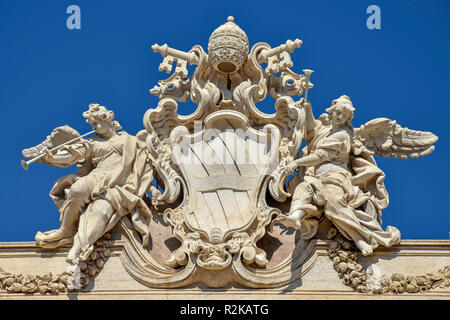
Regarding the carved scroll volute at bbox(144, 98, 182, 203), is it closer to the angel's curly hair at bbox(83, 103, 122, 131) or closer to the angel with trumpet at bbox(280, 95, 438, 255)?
the angel's curly hair at bbox(83, 103, 122, 131)

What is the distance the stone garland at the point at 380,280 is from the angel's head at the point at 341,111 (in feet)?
6.19

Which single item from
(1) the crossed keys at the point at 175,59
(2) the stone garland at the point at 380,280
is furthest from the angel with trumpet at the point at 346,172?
(1) the crossed keys at the point at 175,59

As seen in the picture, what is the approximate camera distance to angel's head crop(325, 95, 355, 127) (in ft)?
56.5

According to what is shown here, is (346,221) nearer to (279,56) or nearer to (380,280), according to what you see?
(380,280)

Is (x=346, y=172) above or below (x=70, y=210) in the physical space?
above

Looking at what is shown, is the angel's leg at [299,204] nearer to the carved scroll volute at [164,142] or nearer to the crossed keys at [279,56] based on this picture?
the carved scroll volute at [164,142]

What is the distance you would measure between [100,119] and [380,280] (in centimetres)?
457

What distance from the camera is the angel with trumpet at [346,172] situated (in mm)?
16500

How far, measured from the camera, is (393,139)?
57.6 feet

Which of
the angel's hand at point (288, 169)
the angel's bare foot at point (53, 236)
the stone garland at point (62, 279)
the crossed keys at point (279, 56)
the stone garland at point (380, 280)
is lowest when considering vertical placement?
the stone garland at point (380, 280)

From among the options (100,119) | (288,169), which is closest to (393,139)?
(288,169)

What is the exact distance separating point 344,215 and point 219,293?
6.35 ft

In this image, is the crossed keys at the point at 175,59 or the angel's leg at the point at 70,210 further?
the crossed keys at the point at 175,59

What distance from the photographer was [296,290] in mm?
16469
